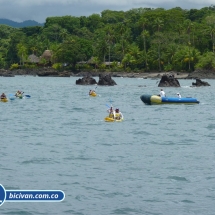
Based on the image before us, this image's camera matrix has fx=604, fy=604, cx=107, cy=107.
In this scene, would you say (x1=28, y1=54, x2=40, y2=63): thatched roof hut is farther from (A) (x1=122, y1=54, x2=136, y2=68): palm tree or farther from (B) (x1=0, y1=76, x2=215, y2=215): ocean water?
(B) (x1=0, y1=76, x2=215, y2=215): ocean water

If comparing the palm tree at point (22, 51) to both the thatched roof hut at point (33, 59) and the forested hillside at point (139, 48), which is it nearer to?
the forested hillside at point (139, 48)

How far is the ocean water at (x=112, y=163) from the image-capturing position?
2041 cm

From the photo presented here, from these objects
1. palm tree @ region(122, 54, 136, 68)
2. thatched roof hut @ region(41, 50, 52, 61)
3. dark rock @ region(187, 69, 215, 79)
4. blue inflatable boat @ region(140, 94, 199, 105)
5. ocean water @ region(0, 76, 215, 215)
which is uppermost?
thatched roof hut @ region(41, 50, 52, 61)

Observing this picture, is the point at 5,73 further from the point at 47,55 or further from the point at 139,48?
the point at 139,48

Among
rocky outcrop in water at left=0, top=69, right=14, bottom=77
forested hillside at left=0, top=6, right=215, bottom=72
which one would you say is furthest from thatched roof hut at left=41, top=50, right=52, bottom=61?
rocky outcrop in water at left=0, top=69, right=14, bottom=77

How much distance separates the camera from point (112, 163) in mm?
26719

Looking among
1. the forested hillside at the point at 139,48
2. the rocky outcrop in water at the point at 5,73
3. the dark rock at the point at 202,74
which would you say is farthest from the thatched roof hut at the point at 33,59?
the dark rock at the point at 202,74

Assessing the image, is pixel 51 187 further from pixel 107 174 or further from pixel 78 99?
pixel 78 99

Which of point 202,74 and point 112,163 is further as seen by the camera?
point 202,74

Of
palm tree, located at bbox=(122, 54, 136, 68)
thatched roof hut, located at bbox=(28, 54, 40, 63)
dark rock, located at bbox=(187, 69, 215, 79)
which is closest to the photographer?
dark rock, located at bbox=(187, 69, 215, 79)

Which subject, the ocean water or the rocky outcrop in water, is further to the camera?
the rocky outcrop in water

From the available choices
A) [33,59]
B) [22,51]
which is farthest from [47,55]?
[22,51]

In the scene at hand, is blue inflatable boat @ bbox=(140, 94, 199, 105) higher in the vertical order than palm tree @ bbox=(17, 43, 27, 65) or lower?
lower

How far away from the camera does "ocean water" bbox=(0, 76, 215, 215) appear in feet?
66.9
